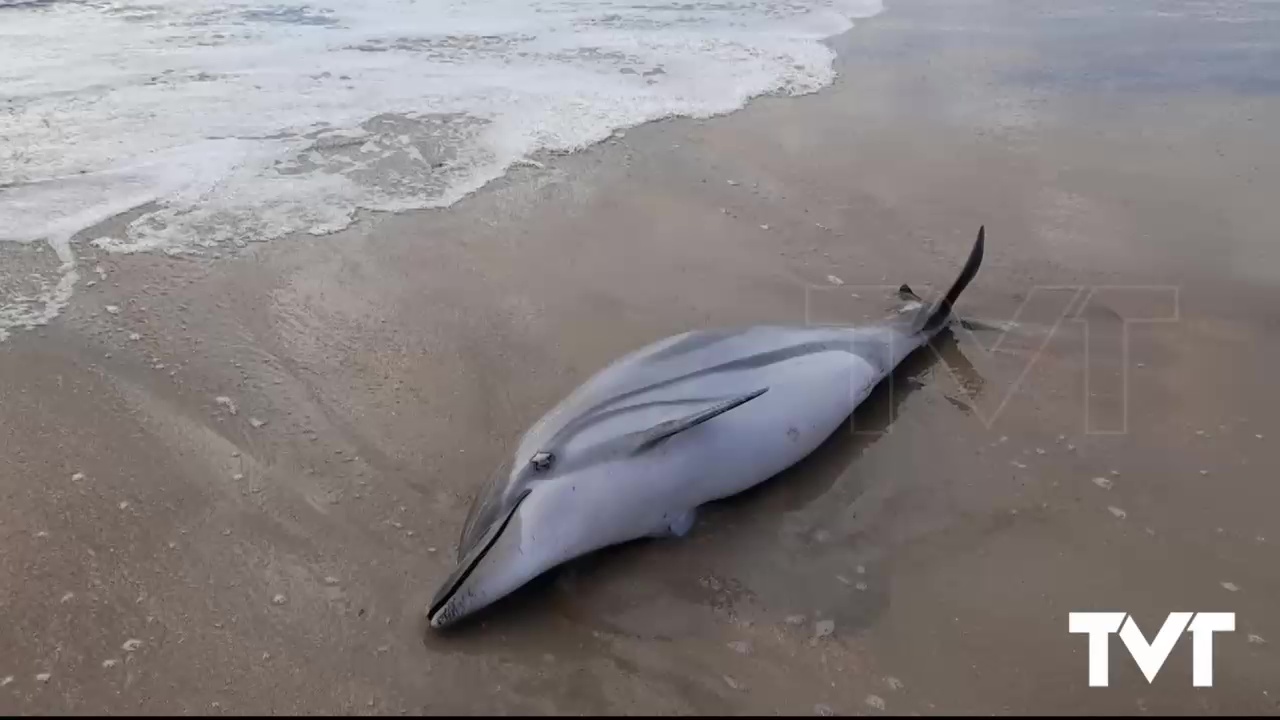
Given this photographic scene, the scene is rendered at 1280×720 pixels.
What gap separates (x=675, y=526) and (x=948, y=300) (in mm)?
1914

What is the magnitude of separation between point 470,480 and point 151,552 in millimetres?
1078

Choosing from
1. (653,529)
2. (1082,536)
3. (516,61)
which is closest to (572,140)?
(516,61)

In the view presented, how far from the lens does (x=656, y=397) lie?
3510 mm

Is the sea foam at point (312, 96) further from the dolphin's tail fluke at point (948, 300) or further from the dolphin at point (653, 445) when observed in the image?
the dolphin's tail fluke at point (948, 300)

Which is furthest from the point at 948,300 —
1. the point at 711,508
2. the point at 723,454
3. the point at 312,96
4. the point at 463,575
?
the point at 312,96

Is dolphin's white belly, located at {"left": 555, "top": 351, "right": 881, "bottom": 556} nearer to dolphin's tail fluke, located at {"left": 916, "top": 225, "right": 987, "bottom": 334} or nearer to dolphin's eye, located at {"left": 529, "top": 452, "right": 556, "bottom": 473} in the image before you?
dolphin's eye, located at {"left": 529, "top": 452, "right": 556, "bottom": 473}

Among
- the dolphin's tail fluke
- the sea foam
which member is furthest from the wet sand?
the sea foam

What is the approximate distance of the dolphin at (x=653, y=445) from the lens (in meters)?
3.08

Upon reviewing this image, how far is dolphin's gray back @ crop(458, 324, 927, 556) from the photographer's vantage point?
3297 mm

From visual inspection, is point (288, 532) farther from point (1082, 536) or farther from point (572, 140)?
point (572, 140)
